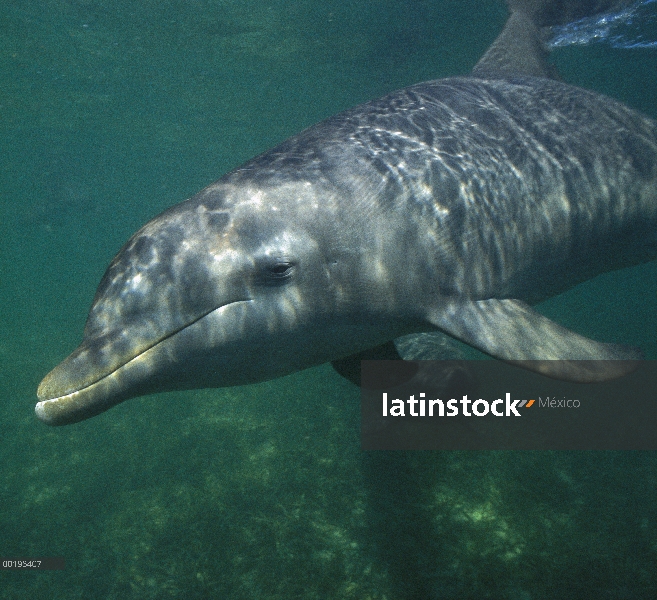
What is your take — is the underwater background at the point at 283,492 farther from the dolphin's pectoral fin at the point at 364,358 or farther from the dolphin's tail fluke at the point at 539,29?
the dolphin's tail fluke at the point at 539,29

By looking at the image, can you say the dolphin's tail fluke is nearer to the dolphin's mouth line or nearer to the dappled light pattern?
the dappled light pattern

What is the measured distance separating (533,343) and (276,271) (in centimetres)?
227

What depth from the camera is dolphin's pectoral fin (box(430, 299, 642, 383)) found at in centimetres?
396

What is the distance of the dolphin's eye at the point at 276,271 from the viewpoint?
145 inches

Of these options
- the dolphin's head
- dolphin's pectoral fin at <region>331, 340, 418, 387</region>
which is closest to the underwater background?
dolphin's pectoral fin at <region>331, 340, 418, 387</region>

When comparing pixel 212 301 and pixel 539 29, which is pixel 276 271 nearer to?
pixel 212 301

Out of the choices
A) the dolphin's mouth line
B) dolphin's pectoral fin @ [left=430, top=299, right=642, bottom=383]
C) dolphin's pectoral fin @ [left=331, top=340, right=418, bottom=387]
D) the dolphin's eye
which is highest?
the dolphin's eye

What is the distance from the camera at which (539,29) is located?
15.3 m

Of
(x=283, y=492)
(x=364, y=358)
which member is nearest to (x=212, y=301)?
(x=364, y=358)

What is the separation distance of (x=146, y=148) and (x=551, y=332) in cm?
5501

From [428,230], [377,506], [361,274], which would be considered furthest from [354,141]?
[377,506]

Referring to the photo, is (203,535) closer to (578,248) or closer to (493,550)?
(493,550)

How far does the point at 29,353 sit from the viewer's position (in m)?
15.5

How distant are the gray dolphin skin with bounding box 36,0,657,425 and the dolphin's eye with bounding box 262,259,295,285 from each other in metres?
0.01
